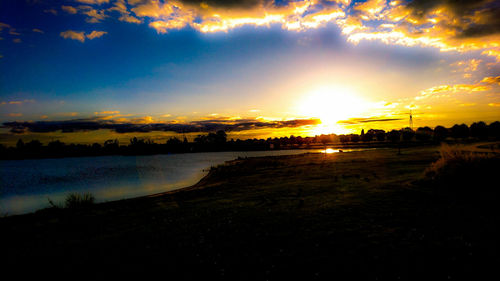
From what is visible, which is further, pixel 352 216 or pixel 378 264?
pixel 352 216

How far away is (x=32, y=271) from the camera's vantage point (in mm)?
8977

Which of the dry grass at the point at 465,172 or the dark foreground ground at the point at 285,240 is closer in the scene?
the dark foreground ground at the point at 285,240

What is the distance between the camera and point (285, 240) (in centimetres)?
1012

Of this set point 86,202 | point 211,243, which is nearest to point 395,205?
point 211,243

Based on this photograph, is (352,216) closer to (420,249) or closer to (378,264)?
(420,249)

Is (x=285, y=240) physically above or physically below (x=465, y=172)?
→ below

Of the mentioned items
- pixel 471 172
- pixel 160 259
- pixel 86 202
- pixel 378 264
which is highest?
pixel 471 172

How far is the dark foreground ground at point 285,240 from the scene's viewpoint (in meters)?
7.68

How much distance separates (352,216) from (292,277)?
6.47 meters

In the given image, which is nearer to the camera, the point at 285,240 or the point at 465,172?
the point at 285,240

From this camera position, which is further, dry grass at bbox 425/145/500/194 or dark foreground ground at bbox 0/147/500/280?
dry grass at bbox 425/145/500/194

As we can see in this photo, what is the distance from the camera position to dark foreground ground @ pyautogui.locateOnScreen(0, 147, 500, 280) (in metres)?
7.68

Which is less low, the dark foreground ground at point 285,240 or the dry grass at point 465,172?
the dry grass at point 465,172

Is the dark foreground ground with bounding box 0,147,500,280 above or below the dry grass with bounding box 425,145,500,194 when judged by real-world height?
below
